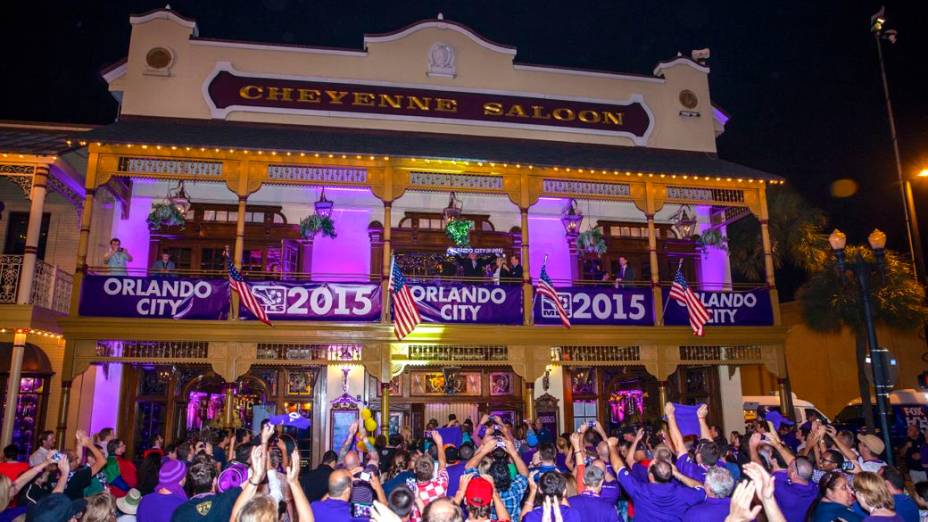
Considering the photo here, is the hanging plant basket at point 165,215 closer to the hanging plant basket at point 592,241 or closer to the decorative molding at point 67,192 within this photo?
the decorative molding at point 67,192

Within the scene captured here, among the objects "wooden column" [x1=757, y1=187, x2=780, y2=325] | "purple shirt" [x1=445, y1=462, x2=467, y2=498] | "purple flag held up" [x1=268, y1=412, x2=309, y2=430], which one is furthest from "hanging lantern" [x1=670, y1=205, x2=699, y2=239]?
"purple shirt" [x1=445, y1=462, x2=467, y2=498]

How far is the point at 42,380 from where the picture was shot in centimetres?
1675

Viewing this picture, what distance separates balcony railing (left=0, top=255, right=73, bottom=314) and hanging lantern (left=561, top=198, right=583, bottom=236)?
45.4ft

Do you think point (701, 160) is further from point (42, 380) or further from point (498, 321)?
point (42, 380)

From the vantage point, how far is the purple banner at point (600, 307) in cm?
1656

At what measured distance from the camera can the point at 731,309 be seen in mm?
17344

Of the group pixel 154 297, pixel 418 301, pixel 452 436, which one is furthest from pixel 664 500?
pixel 154 297

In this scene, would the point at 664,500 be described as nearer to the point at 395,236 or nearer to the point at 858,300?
the point at 395,236

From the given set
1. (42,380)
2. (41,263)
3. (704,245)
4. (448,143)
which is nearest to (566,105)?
(448,143)

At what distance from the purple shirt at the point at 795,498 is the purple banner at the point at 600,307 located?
9.77m

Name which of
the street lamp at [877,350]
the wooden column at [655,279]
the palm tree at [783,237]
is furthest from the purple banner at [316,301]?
the palm tree at [783,237]

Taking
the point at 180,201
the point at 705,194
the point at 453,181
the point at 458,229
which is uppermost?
the point at 705,194

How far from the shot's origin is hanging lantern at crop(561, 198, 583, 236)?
764 inches

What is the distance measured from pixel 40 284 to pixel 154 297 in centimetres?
334
